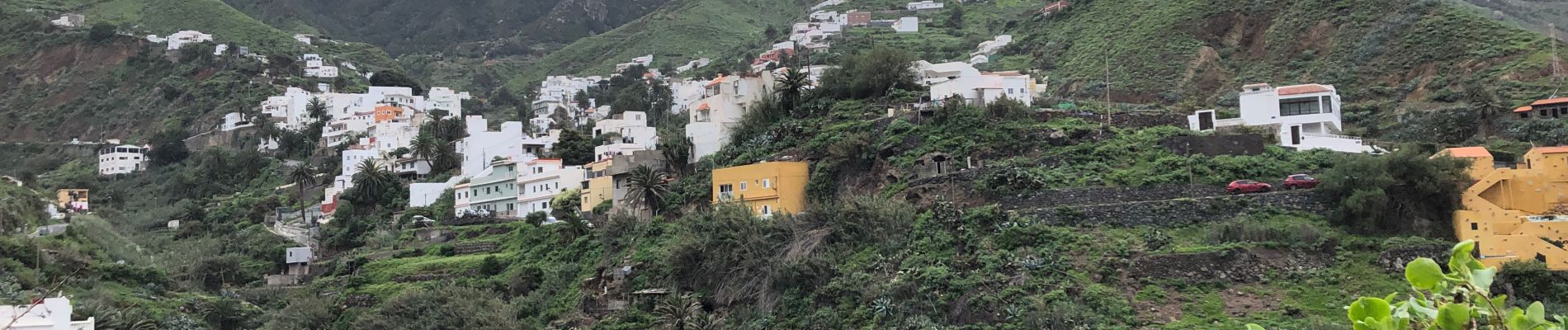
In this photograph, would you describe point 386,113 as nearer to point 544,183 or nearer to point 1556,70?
point 544,183

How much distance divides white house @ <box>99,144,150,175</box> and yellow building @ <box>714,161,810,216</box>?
54.8 meters

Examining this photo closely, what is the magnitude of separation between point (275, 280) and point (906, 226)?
29.6 metres

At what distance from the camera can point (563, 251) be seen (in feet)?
153

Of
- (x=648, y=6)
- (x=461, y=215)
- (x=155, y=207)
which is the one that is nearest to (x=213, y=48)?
(x=155, y=207)

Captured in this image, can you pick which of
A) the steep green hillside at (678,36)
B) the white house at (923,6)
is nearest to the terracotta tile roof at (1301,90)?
the white house at (923,6)

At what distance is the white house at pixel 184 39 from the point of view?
3959 inches

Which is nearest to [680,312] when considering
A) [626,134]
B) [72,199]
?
[626,134]

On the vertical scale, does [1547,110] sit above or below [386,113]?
below

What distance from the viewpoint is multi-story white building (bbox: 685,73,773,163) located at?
165 ft

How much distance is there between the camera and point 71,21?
112m

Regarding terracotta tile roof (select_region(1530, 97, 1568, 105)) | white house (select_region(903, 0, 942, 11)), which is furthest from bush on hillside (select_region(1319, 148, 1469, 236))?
white house (select_region(903, 0, 942, 11))

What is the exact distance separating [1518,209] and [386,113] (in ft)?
209

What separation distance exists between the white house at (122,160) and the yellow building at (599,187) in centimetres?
4210

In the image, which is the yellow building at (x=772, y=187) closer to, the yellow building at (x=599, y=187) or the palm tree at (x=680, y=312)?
the palm tree at (x=680, y=312)
